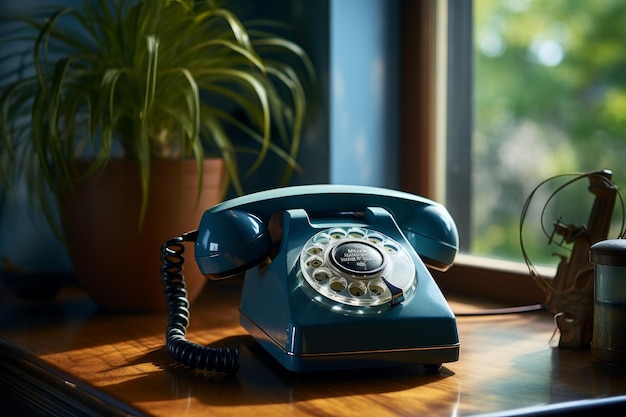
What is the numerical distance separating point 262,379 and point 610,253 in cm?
41

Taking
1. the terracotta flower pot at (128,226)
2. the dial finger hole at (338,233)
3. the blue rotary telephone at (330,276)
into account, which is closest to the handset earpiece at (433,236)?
the blue rotary telephone at (330,276)

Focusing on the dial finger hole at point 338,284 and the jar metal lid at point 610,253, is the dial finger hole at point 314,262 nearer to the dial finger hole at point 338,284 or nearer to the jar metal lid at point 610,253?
the dial finger hole at point 338,284

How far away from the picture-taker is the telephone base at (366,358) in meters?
0.88

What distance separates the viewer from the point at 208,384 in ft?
2.93

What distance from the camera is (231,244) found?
3.31 ft

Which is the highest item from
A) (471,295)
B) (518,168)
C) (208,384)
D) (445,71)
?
(445,71)

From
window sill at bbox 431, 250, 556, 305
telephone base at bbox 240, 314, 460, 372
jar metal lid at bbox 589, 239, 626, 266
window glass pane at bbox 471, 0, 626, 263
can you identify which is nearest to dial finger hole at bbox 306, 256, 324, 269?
telephone base at bbox 240, 314, 460, 372

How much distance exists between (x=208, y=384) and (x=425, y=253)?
34 cm

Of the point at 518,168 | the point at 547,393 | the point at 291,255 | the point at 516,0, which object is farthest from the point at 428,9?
the point at 518,168

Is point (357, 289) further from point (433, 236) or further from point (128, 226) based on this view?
point (128, 226)

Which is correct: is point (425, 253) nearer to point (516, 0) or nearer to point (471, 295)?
point (471, 295)

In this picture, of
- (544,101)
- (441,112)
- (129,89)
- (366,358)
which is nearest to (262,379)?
(366,358)

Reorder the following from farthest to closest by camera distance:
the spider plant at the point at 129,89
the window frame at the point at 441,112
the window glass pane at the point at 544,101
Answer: the window glass pane at the point at 544,101, the window frame at the point at 441,112, the spider plant at the point at 129,89

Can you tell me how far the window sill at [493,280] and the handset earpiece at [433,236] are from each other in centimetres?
32
